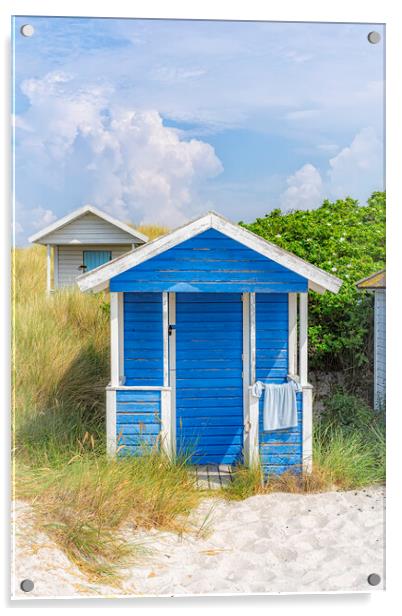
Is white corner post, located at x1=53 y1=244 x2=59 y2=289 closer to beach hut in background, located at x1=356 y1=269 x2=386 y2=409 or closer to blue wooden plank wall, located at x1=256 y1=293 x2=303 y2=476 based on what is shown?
blue wooden plank wall, located at x1=256 y1=293 x2=303 y2=476

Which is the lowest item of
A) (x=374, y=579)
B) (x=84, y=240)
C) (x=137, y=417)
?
(x=374, y=579)

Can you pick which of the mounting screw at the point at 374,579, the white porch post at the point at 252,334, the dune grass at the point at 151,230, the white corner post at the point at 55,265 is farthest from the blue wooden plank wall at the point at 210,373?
the white corner post at the point at 55,265

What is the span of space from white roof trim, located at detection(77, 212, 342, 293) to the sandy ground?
1.85m

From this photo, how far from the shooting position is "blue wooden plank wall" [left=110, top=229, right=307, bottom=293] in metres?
6.06

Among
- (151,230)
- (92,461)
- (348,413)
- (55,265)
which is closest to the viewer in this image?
(92,461)

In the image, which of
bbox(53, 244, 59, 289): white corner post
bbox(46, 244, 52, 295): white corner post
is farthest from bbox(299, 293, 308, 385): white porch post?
bbox(53, 244, 59, 289): white corner post

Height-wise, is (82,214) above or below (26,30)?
below

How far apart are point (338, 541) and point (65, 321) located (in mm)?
4383

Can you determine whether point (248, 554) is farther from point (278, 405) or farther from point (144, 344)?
point (144, 344)

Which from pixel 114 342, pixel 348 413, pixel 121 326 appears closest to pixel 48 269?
pixel 121 326

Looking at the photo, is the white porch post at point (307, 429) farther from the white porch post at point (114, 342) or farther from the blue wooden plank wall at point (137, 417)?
the white porch post at point (114, 342)

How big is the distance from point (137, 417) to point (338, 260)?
4.24 metres

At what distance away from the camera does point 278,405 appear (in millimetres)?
6230

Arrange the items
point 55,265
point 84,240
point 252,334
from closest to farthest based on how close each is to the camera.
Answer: point 252,334 → point 55,265 → point 84,240
